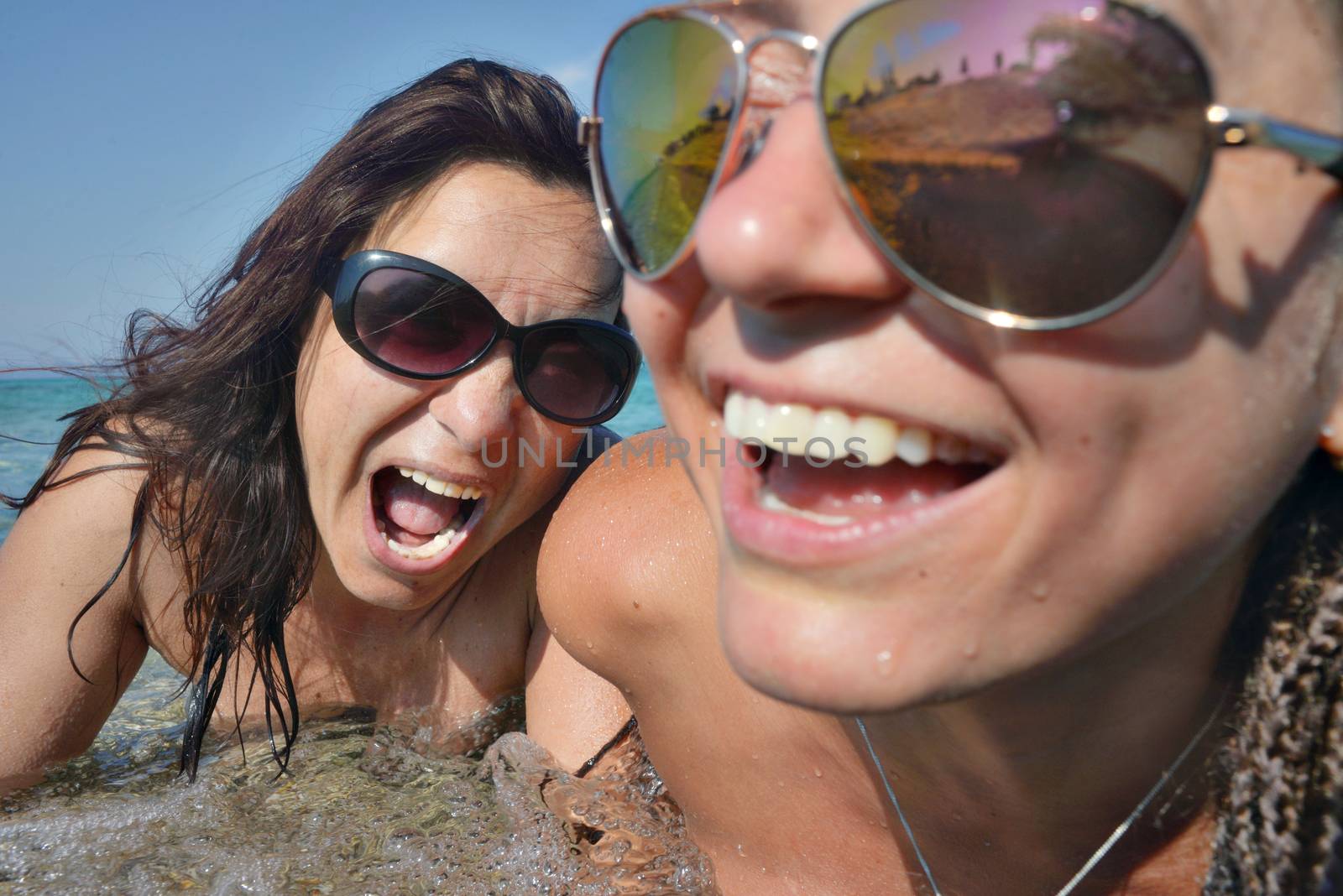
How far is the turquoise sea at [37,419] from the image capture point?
7.88m

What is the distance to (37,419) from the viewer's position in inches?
702

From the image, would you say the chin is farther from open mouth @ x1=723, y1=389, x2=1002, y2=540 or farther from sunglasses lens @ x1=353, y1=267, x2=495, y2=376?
sunglasses lens @ x1=353, y1=267, x2=495, y2=376

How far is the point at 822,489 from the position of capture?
1.41 metres

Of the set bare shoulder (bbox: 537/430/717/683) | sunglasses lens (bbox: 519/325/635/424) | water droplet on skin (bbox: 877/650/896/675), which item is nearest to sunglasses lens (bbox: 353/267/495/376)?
sunglasses lens (bbox: 519/325/635/424)

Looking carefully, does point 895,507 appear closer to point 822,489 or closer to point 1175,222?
point 822,489

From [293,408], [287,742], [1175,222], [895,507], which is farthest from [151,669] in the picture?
[1175,222]

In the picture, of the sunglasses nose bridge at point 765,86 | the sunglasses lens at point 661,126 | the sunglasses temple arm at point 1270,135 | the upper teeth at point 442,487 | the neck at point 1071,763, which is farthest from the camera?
the upper teeth at point 442,487

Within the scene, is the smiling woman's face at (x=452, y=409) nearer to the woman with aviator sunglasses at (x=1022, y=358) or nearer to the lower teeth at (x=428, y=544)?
the lower teeth at (x=428, y=544)

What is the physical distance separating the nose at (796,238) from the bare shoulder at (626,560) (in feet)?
3.36

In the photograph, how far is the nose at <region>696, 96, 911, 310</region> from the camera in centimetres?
114

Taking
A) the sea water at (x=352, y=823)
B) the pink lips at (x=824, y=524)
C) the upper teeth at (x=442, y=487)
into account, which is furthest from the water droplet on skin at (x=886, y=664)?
the upper teeth at (x=442, y=487)

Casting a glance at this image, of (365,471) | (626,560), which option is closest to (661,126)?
(626,560)

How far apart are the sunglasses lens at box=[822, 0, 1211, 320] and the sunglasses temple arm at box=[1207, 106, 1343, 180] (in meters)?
0.02

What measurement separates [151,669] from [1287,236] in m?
5.01
